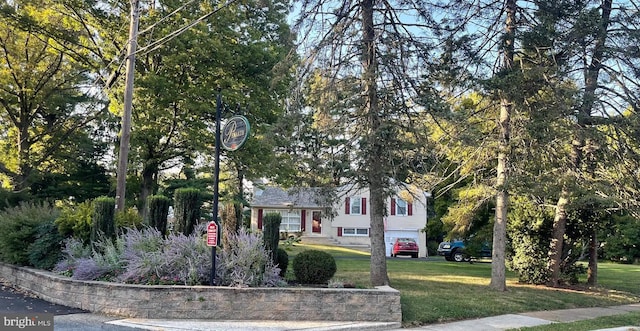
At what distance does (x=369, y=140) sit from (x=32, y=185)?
719 inches

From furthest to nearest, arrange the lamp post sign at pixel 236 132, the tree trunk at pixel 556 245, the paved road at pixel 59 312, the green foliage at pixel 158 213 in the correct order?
the tree trunk at pixel 556 245
the green foliage at pixel 158 213
the lamp post sign at pixel 236 132
the paved road at pixel 59 312

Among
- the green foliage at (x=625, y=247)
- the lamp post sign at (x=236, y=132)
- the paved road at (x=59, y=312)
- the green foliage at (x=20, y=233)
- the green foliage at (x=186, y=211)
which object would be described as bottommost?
the green foliage at (x=625, y=247)

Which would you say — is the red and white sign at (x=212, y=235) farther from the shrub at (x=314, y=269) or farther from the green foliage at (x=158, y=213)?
the green foliage at (x=158, y=213)

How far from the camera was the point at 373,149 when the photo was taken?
10.6 metres

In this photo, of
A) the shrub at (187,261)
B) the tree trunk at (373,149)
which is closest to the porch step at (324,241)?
the tree trunk at (373,149)

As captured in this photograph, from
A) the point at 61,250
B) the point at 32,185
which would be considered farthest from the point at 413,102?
the point at 32,185

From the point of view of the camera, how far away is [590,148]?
1271 cm

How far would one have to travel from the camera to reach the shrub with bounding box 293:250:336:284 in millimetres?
9102

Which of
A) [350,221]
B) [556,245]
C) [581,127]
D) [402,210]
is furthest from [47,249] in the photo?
[402,210]

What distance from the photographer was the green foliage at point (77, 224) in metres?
10.2

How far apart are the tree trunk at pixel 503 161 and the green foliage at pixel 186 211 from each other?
770 cm

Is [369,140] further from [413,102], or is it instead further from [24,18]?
[24,18]

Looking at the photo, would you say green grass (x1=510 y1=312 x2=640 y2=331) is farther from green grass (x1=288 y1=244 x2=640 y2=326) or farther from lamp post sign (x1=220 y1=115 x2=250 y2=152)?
lamp post sign (x1=220 y1=115 x2=250 y2=152)

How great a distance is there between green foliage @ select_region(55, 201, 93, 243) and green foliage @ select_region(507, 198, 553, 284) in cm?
1233
